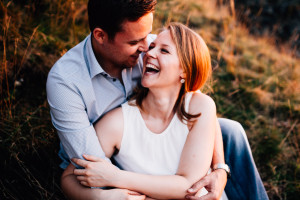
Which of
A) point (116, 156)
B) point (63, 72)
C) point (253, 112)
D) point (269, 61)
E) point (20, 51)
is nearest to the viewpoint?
point (63, 72)

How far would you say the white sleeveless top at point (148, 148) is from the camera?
6.87 ft

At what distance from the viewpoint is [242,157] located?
8.04 feet

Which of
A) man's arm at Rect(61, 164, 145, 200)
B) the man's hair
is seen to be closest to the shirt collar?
the man's hair

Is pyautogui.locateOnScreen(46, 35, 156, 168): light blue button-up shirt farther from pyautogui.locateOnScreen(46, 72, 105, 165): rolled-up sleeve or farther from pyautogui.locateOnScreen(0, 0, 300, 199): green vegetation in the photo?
pyautogui.locateOnScreen(0, 0, 300, 199): green vegetation

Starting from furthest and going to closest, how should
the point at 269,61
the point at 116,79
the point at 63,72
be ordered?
1. the point at 269,61
2. the point at 116,79
3. the point at 63,72

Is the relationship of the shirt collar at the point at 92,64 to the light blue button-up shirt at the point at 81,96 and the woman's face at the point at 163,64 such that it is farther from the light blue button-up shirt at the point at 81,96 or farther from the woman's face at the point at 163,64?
the woman's face at the point at 163,64

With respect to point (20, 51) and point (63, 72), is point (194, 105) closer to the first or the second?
point (63, 72)

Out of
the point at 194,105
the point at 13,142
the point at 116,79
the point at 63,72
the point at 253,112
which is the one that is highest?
the point at 63,72

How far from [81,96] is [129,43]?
0.62 meters

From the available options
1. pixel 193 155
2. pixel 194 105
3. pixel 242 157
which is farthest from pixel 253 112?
pixel 193 155

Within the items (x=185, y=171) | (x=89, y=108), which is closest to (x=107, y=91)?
(x=89, y=108)

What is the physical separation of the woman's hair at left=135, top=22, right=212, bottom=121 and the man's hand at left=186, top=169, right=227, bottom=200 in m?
0.52

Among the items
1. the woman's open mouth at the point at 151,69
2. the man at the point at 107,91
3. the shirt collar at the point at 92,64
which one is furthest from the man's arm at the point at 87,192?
the woman's open mouth at the point at 151,69

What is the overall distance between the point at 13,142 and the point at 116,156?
3.62 feet
